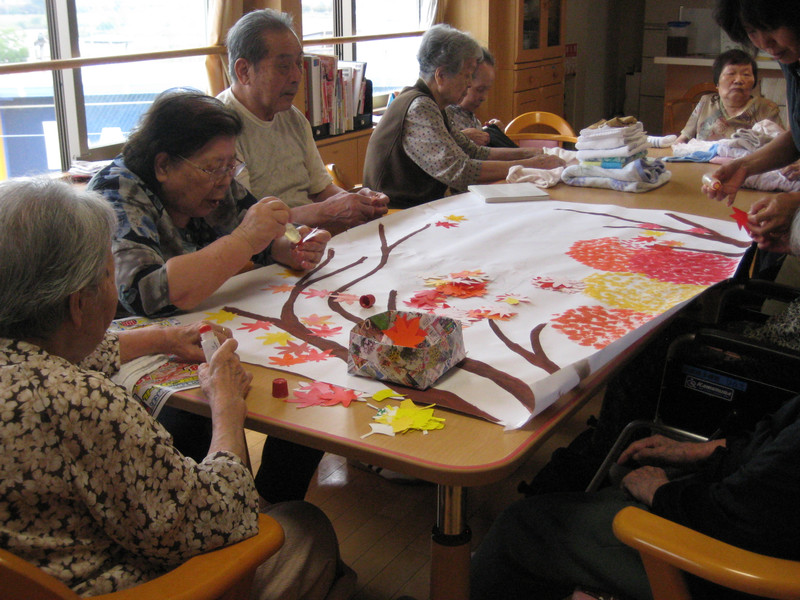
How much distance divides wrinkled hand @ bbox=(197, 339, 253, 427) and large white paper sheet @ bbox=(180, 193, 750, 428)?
0.09m

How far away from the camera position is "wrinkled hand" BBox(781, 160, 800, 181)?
2.67m

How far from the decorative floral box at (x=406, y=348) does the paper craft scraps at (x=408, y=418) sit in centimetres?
6

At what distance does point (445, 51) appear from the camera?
296 cm

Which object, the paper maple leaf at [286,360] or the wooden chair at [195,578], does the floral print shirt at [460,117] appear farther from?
the wooden chair at [195,578]

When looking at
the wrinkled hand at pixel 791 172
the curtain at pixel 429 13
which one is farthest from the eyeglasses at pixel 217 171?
the curtain at pixel 429 13

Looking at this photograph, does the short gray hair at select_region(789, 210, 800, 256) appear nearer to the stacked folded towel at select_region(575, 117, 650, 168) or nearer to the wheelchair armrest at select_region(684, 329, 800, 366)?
the wheelchair armrest at select_region(684, 329, 800, 366)

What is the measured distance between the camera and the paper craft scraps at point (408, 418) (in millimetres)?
1145

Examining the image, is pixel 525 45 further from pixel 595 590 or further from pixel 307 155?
pixel 595 590

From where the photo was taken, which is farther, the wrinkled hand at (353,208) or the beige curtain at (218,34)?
the beige curtain at (218,34)

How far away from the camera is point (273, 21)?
2.42 m

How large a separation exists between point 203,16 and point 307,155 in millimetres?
1733

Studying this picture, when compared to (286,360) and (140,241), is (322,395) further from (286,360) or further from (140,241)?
(140,241)

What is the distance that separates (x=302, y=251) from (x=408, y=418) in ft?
2.71

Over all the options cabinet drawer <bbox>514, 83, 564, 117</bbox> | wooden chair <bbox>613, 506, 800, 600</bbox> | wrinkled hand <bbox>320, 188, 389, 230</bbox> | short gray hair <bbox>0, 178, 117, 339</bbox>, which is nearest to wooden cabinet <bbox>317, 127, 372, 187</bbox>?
cabinet drawer <bbox>514, 83, 564, 117</bbox>
